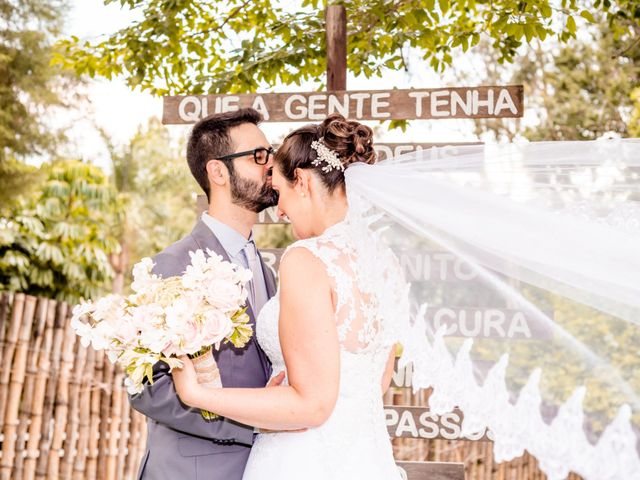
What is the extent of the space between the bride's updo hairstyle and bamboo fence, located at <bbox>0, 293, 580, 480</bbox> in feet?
12.2

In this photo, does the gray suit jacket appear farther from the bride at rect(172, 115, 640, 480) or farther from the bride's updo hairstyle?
the bride's updo hairstyle

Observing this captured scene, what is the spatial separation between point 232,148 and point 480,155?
4.20ft

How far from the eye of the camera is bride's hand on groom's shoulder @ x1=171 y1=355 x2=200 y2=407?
2316 mm

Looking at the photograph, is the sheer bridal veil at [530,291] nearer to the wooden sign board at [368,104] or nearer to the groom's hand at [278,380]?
the groom's hand at [278,380]

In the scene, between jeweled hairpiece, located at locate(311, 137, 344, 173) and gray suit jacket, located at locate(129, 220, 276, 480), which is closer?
jeweled hairpiece, located at locate(311, 137, 344, 173)

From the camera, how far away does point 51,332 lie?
643 cm

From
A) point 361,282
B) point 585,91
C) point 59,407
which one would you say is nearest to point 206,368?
point 361,282

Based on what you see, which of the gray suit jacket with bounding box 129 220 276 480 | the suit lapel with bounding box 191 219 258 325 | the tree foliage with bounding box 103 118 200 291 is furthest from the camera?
the tree foliage with bounding box 103 118 200 291

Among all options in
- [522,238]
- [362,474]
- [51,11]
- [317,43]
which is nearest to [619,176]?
[522,238]

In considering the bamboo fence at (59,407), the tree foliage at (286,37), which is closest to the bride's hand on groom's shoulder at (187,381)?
the tree foliage at (286,37)

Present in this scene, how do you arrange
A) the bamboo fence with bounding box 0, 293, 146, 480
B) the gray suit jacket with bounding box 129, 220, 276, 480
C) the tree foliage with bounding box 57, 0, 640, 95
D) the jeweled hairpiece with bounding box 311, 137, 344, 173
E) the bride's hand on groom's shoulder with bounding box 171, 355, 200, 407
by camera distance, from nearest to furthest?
the bride's hand on groom's shoulder with bounding box 171, 355, 200, 407 → the jeweled hairpiece with bounding box 311, 137, 344, 173 → the gray suit jacket with bounding box 129, 220, 276, 480 → the tree foliage with bounding box 57, 0, 640, 95 → the bamboo fence with bounding box 0, 293, 146, 480

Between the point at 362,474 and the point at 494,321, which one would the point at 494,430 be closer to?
the point at 494,321

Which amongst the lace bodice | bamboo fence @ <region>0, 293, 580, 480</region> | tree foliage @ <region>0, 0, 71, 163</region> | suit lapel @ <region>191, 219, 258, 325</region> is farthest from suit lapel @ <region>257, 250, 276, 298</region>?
tree foliage @ <region>0, 0, 71, 163</region>

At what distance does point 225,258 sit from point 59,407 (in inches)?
156
